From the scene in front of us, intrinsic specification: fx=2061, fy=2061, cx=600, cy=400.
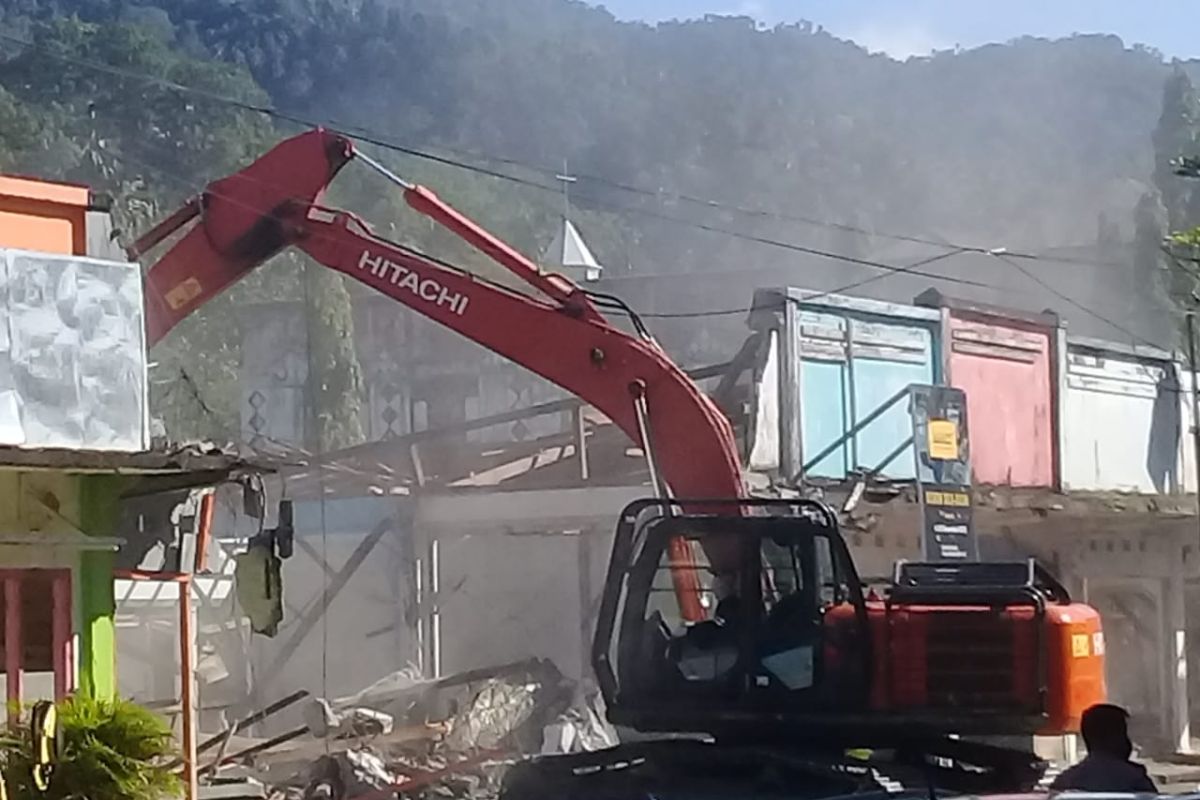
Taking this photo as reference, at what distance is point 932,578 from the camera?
39.0ft

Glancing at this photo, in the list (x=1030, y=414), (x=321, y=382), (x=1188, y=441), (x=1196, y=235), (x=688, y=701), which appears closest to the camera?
(x=688, y=701)

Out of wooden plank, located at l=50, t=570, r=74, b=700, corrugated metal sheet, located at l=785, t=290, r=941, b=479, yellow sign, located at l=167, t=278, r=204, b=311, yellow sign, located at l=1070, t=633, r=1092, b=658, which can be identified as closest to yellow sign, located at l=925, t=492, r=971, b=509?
corrugated metal sheet, located at l=785, t=290, r=941, b=479

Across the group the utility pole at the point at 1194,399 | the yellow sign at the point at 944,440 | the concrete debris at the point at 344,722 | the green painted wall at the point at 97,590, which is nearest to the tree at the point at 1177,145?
the utility pole at the point at 1194,399

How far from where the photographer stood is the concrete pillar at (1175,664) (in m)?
23.2

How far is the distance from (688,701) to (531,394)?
947 inches

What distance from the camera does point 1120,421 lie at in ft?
85.9

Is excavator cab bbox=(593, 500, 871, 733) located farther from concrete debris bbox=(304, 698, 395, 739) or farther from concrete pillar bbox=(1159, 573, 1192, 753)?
concrete pillar bbox=(1159, 573, 1192, 753)

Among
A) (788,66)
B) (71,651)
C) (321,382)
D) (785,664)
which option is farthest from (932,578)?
(788,66)

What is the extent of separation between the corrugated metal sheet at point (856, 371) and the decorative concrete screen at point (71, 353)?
9.76m

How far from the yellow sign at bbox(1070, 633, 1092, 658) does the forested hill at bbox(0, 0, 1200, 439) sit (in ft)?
106

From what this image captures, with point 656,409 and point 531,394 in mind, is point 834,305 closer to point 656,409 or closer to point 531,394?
point 656,409

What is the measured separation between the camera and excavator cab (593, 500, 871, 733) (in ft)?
36.3

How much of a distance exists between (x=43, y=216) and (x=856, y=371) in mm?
11205

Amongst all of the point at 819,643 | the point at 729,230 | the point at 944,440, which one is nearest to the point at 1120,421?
the point at 944,440
